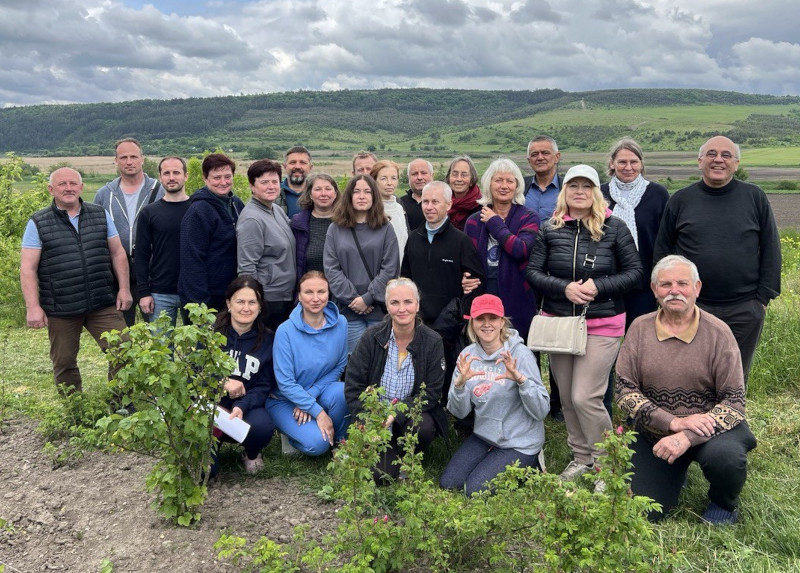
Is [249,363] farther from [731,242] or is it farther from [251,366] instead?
[731,242]

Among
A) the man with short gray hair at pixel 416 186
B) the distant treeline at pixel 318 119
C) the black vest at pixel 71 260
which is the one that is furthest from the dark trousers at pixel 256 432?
the distant treeline at pixel 318 119

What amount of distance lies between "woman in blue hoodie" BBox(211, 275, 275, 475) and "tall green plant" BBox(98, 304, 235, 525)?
79 centimetres

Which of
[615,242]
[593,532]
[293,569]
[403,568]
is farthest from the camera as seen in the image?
[615,242]

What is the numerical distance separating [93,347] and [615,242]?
836cm

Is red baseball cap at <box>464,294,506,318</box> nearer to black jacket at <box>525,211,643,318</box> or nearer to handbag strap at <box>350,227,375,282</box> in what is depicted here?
black jacket at <box>525,211,643,318</box>

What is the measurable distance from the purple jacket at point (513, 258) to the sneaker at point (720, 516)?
201 centimetres

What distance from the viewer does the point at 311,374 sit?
5523 mm

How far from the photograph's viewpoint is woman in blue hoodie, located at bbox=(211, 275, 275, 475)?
521 cm

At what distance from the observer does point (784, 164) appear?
81.8m

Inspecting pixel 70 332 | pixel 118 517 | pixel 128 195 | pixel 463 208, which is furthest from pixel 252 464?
pixel 128 195

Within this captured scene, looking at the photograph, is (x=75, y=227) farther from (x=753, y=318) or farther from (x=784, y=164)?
(x=784, y=164)

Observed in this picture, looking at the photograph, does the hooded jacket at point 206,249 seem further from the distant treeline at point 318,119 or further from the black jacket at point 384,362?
the distant treeline at point 318,119

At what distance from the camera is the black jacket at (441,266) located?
5570 millimetres

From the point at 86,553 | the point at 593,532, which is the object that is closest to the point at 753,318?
the point at 593,532
